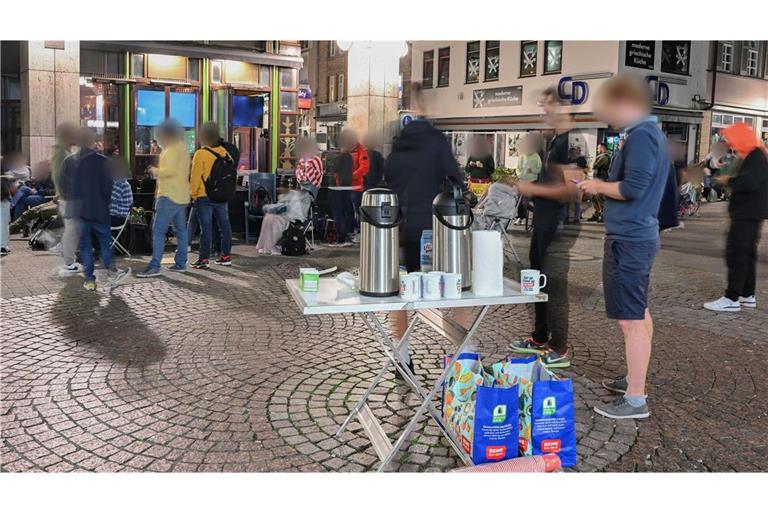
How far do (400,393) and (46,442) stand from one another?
6.86ft

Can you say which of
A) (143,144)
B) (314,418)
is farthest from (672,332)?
(143,144)

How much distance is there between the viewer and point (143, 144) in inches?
594

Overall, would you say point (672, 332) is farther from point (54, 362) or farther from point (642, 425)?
point (54, 362)

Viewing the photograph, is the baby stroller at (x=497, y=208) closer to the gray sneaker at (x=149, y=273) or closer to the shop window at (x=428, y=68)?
the gray sneaker at (x=149, y=273)

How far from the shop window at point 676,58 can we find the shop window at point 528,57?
453 centimetres

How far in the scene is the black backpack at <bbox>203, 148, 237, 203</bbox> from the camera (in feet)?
31.0

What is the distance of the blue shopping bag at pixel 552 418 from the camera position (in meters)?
3.63

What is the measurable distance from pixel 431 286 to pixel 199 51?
42.7ft

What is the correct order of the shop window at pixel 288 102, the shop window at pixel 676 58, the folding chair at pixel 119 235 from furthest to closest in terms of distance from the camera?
the shop window at pixel 676 58, the shop window at pixel 288 102, the folding chair at pixel 119 235

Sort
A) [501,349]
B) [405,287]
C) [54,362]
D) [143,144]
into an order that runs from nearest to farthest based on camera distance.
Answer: [405,287]
[54,362]
[501,349]
[143,144]

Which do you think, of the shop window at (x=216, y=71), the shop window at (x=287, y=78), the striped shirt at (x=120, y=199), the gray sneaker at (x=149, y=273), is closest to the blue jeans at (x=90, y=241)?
the gray sneaker at (x=149, y=273)

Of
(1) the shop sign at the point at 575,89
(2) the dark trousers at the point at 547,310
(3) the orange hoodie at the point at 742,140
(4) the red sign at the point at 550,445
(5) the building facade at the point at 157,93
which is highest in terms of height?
(1) the shop sign at the point at 575,89

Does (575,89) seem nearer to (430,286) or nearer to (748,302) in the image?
(748,302)

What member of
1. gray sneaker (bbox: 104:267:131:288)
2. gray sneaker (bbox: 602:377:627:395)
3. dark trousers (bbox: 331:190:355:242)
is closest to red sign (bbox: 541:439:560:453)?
Result: gray sneaker (bbox: 602:377:627:395)
